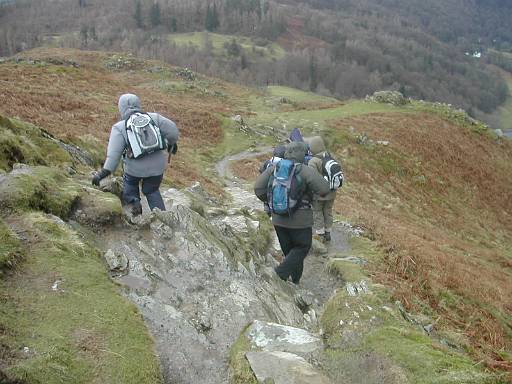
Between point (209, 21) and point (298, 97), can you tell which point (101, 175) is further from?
point (209, 21)

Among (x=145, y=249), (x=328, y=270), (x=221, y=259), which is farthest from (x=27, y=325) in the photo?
(x=328, y=270)

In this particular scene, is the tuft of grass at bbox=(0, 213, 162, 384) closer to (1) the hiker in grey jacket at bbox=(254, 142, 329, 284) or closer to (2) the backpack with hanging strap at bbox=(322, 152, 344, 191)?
(1) the hiker in grey jacket at bbox=(254, 142, 329, 284)

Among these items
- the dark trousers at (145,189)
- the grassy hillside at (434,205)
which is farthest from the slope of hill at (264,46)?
the dark trousers at (145,189)

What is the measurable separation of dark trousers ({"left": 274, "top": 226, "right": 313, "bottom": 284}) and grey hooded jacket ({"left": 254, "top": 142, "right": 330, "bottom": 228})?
0.67ft

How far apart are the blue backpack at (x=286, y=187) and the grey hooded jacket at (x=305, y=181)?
10 cm


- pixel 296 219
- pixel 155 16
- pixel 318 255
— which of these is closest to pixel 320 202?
pixel 318 255

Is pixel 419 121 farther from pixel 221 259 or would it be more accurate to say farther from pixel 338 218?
pixel 221 259

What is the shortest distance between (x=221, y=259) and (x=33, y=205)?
109 inches

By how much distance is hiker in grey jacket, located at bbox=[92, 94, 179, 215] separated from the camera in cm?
760

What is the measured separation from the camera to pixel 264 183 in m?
7.87

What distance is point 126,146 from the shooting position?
770 centimetres

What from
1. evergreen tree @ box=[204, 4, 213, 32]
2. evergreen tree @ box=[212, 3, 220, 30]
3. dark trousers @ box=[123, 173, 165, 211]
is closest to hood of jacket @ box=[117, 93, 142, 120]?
dark trousers @ box=[123, 173, 165, 211]

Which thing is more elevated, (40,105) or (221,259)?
(221,259)

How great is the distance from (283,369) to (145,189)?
15.6ft
